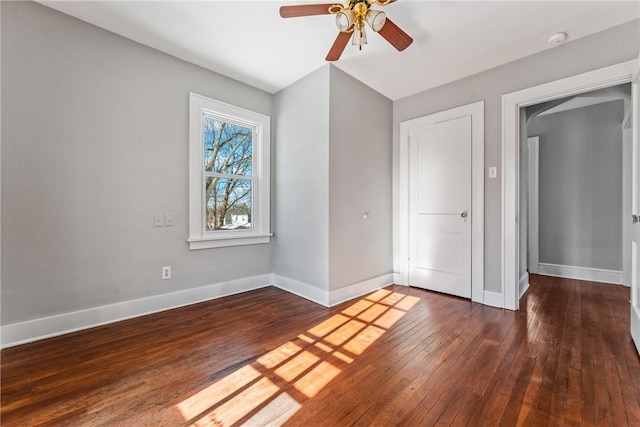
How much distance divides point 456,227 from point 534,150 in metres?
2.40

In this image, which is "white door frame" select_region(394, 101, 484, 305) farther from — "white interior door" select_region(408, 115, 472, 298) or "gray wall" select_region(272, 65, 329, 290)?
"gray wall" select_region(272, 65, 329, 290)

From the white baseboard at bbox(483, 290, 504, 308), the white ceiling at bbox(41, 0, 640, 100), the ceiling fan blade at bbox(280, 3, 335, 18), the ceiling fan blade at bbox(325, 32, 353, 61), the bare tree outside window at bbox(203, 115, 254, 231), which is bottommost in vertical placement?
the white baseboard at bbox(483, 290, 504, 308)

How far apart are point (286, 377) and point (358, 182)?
2.24 metres

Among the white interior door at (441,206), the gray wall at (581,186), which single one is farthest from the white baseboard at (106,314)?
the gray wall at (581,186)

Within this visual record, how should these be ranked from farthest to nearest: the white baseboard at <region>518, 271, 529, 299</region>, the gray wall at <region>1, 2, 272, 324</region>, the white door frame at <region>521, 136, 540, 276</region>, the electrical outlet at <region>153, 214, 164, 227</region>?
the white door frame at <region>521, 136, 540, 276</region>
the white baseboard at <region>518, 271, 529, 299</region>
the electrical outlet at <region>153, 214, 164, 227</region>
the gray wall at <region>1, 2, 272, 324</region>

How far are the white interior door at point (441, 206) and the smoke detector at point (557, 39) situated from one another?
0.89 meters

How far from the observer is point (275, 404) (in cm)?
143

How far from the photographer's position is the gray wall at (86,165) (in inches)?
79.8

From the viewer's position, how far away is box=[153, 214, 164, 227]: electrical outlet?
105 inches

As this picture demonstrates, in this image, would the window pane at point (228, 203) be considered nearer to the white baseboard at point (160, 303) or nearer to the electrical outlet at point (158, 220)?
the electrical outlet at point (158, 220)

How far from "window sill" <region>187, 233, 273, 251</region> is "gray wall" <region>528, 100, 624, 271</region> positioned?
4416 mm

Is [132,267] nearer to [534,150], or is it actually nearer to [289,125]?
[289,125]

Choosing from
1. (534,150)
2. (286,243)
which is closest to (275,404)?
(286,243)

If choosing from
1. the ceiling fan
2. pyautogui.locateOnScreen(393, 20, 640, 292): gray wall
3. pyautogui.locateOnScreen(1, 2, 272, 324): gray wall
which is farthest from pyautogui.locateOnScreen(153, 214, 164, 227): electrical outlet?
pyautogui.locateOnScreen(393, 20, 640, 292): gray wall
